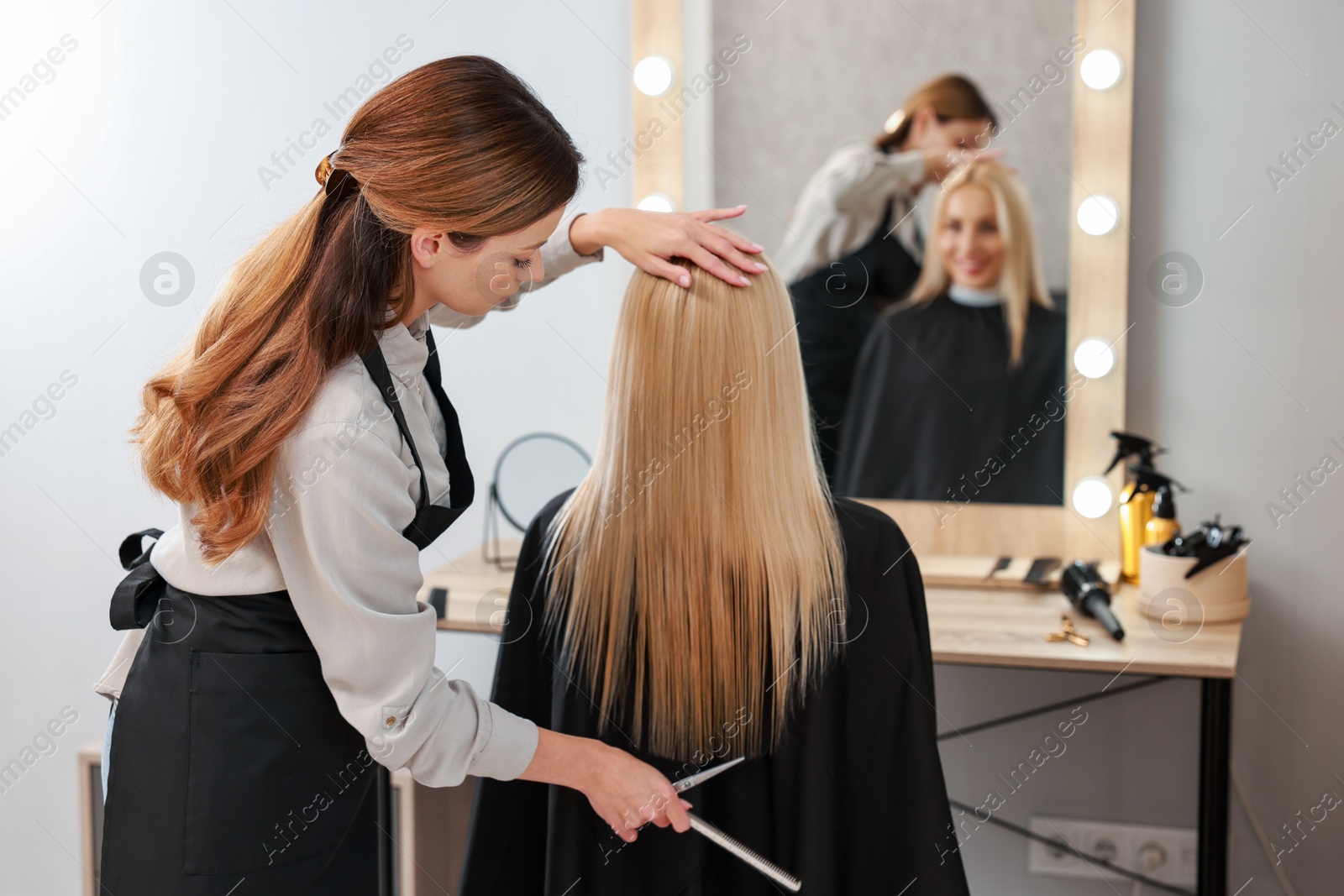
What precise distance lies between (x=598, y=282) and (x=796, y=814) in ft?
3.44

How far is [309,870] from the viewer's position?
3.16 ft

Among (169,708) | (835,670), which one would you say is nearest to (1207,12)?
(835,670)

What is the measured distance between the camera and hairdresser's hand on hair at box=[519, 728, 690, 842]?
3.04 ft

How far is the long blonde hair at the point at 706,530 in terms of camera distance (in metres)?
0.98

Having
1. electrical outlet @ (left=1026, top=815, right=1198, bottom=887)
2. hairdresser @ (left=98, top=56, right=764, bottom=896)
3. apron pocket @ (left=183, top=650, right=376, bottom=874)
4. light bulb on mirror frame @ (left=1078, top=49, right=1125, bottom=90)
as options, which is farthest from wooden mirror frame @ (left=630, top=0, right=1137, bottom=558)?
apron pocket @ (left=183, top=650, right=376, bottom=874)

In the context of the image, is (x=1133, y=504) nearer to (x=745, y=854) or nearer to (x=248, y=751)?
(x=745, y=854)

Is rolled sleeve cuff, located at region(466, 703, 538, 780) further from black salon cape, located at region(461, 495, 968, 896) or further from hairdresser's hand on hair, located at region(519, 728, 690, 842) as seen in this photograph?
black salon cape, located at region(461, 495, 968, 896)

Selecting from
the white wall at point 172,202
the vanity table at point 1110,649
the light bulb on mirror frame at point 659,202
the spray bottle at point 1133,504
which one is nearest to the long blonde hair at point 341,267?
the vanity table at point 1110,649

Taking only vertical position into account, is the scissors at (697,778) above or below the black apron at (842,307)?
above

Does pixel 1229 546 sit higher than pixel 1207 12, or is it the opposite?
pixel 1207 12

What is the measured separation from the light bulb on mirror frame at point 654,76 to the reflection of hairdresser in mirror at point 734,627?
2.59 ft

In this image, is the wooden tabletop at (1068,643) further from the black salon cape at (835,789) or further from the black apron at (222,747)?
the black apron at (222,747)

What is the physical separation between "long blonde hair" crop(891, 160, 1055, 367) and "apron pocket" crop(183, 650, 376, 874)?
3.73 feet

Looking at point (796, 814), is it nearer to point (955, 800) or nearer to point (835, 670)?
point (835, 670)
